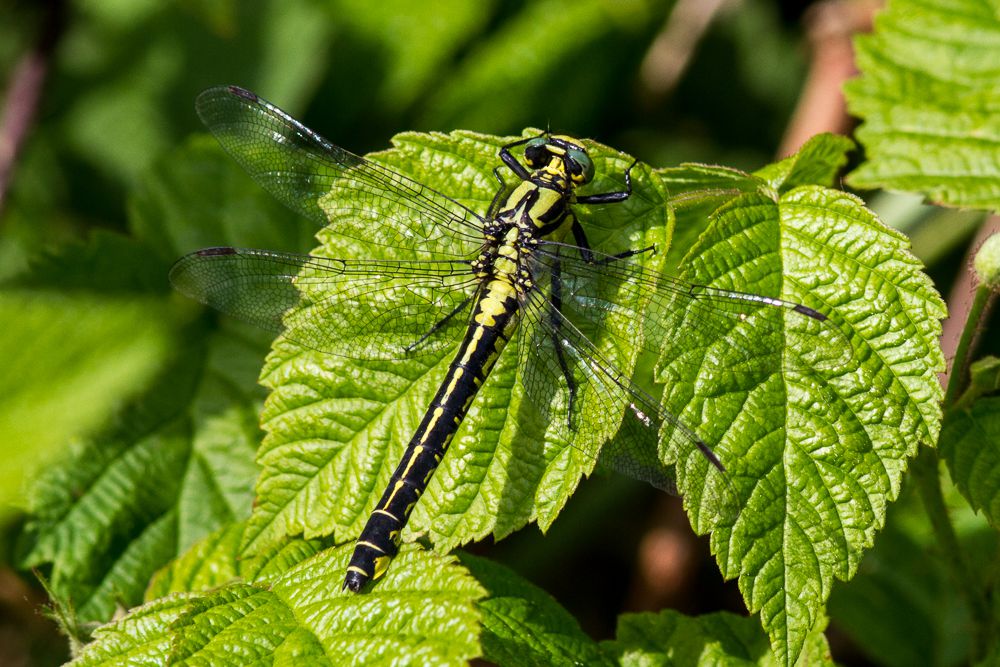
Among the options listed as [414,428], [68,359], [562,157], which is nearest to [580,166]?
[562,157]

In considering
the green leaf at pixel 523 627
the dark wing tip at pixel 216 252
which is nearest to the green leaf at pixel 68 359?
the dark wing tip at pixel 216 252

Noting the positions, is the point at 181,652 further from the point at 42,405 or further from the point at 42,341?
the point at 42,341

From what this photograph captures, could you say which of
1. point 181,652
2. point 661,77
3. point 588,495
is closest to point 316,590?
point 181,652

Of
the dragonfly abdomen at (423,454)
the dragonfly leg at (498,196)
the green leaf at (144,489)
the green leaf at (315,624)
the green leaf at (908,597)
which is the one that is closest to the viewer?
the green leaf at (315,624)

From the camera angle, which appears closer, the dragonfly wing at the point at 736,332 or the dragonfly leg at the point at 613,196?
the dragonfly wing at the point at 736,332

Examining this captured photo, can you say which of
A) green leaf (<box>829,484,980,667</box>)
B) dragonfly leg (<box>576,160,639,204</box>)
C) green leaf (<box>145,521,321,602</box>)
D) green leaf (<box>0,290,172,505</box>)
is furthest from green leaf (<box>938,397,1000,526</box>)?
→ green leaf (<box>0,290,172,505</box>)

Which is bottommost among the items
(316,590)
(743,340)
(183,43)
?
(316,590)

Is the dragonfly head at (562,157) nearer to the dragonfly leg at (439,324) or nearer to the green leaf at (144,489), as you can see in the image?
the dragonfly leg at (439,324)

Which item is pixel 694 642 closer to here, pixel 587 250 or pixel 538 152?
pixel 587 250
